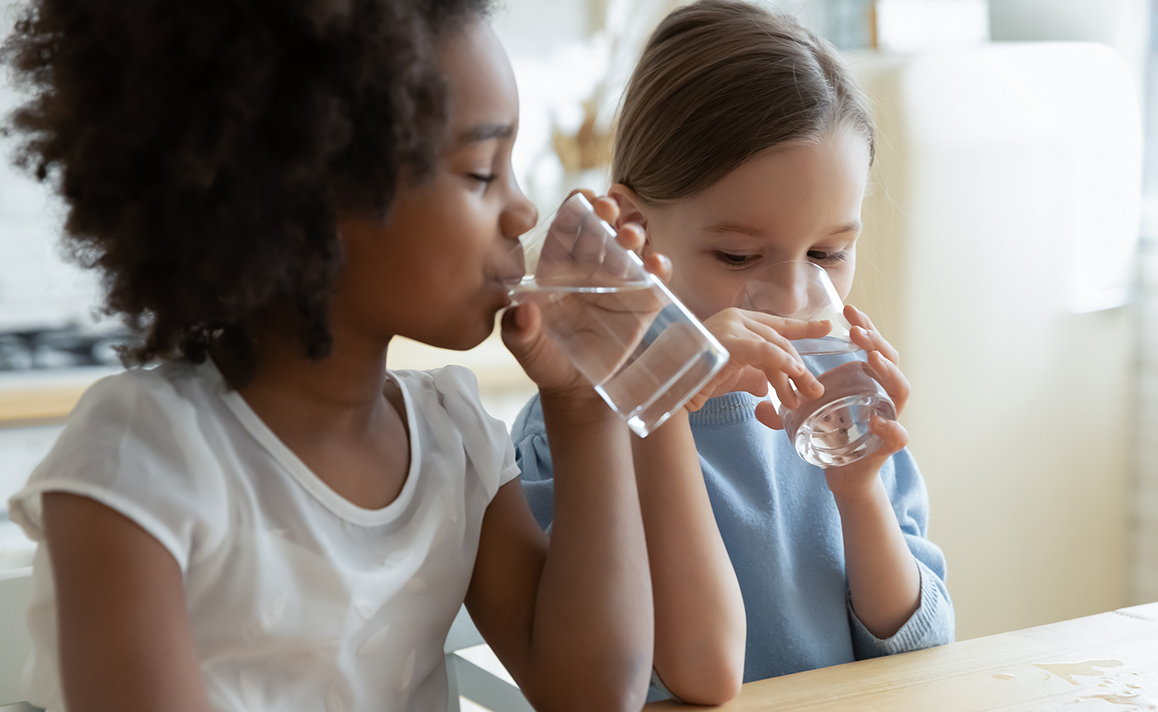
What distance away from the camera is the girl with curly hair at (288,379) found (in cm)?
59

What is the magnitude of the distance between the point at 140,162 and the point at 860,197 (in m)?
0.71

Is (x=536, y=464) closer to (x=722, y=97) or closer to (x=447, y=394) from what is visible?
(x=447, y=394)

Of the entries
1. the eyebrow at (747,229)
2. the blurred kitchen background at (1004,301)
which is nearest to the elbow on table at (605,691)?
the eyebrow at (747,229)

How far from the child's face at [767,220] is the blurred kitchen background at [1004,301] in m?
1.06

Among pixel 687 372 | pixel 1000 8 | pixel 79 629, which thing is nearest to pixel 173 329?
pixel 79 629

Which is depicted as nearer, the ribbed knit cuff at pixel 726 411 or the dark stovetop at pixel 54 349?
the ribbed knit cuff at pixel 726 411

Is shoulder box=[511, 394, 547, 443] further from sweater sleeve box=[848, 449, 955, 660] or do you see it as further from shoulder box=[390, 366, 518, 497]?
sweater sleeve box=[848, 449, 955, 660]

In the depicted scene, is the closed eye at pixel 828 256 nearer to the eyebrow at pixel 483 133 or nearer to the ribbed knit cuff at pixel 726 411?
the ribbed knit cuff at pixel 726 411

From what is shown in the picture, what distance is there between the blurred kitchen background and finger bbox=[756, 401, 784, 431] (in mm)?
1203

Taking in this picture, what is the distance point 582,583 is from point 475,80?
0.40 metres

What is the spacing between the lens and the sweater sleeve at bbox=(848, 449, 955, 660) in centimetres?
98

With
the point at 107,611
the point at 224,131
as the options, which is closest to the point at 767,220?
the point at 224,131

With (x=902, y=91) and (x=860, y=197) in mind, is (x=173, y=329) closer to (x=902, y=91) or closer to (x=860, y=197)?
(x=860, y=197)

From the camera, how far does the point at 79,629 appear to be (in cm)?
59
